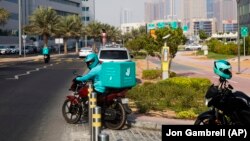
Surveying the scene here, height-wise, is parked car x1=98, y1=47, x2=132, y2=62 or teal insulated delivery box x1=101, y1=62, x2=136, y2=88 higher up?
parked car x1=98, y1=47, x2=132, y2=62

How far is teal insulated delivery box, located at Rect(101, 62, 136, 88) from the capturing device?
9984 millimetres

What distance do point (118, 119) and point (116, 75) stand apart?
39.6 inches

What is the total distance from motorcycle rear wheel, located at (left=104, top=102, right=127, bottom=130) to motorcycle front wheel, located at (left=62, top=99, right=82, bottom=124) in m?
0.94

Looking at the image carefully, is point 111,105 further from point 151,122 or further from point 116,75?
point 151,122

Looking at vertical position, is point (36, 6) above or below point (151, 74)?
above

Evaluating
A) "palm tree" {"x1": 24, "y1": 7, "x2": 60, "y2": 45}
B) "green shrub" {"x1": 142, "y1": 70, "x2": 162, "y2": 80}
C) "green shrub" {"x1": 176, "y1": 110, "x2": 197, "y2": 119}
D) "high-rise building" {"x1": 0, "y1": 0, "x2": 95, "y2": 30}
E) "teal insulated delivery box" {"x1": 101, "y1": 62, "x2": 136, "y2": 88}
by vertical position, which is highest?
"high-rise building" {"x1": 0, "y1": 0, "x2": 95, "y2": 30}

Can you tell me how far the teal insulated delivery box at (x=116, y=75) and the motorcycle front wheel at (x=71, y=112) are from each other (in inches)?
39.8

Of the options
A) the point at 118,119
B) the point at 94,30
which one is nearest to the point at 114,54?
the point at 118,119

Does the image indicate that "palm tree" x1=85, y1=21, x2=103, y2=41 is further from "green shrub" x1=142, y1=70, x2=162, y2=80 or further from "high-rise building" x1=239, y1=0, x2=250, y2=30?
"green shrub" x1=142, y1=70, x2=162, y2=80

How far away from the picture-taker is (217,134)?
5.29m

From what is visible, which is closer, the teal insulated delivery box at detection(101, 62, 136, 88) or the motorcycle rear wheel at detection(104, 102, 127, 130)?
the motorcycle rear wheel at detection(104, 102, 127, 130)

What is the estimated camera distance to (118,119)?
976 cm

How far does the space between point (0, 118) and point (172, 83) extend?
23.6ft

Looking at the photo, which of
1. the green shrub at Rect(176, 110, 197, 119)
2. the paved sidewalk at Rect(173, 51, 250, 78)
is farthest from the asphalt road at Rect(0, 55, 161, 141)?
the paved sidewalk at Rect(173, 51, 250, 78)
